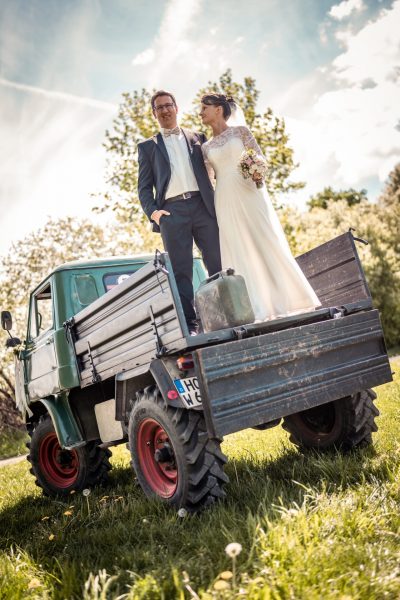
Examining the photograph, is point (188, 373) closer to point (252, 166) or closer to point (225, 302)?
point (225, 302)

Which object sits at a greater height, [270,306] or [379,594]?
[270,306]

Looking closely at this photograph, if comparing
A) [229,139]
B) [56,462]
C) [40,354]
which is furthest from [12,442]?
[229,139]

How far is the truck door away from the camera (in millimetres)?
4641

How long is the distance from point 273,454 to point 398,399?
2.31 meters

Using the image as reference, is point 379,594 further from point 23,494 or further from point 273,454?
point 23,494

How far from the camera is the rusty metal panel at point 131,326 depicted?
9.83ft

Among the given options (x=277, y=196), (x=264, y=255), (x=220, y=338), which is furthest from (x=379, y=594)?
(x=277, y=196)

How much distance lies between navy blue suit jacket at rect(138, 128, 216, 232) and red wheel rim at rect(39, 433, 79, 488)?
2557 millimetres

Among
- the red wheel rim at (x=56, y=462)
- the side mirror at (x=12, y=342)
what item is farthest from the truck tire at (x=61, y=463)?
the side mirror at (x=12, y=342)

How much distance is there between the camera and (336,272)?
14.3 ft

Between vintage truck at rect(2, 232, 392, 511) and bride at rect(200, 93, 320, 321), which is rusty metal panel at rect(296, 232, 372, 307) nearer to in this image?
vintage truck at rect(2, 232, 392, 511)

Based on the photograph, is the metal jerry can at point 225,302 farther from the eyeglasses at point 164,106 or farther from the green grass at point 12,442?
the green grass at point 12,442

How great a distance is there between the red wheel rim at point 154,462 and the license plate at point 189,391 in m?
0.49

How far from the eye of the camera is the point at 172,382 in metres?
3.02
